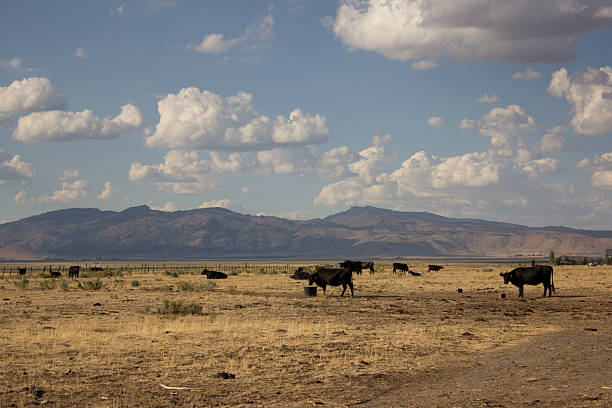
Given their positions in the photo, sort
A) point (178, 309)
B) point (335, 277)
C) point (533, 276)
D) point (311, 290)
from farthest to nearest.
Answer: point (335, 277), point (533, 276), point (311, 290), point (178, 309)

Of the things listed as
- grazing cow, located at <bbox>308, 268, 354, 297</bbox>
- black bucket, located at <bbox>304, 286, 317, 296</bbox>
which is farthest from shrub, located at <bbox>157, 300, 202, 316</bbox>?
grazing cow, located at <bbox>308, 268, 354, 297</bbox>

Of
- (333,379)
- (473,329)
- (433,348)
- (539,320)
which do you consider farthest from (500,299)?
(333,379)

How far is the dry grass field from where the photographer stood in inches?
477

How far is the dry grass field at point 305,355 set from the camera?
39.8 feet

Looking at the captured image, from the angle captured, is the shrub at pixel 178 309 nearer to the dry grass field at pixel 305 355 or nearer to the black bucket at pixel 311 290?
the dry grass field at pixel 305 355

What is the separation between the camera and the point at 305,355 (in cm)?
1666

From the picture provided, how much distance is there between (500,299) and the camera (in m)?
34.9

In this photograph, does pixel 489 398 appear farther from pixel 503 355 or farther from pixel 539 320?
pixel 539 320

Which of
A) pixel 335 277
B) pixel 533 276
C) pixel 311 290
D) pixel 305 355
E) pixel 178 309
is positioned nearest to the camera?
pixel 305 355

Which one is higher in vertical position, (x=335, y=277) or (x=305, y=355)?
(x=335, y=277)

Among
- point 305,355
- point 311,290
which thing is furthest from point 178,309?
point 311,290

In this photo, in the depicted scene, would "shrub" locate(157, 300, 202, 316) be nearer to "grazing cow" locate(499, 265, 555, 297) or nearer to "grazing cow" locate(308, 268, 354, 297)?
"grazing cow" locate(308, 268, 354, 297)

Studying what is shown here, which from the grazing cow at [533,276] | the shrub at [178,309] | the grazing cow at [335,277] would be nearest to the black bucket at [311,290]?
the grazing cow at [335,277]

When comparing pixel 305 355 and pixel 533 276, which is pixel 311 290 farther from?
pixel 305 355
